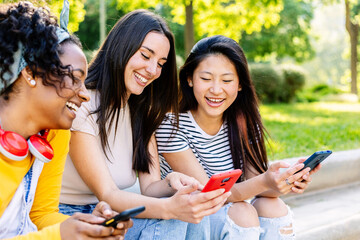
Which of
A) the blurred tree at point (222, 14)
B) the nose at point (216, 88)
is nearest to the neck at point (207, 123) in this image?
the nose at point (216, 88)

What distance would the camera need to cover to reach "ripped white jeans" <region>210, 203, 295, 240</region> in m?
2.44

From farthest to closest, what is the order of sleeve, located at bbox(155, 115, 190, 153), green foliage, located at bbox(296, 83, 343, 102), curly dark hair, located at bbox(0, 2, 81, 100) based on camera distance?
green foliage, located at bbox(296, 83, 343, 102) → sleeve, located at bbox(155, 115, 190, 153) → curly dark hair, located at bbox(0, 2, 81, 100)

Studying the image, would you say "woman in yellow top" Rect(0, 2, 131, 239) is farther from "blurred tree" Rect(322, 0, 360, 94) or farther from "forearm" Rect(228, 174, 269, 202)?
"blurred tree" Rect(322, 0, 360, 94)

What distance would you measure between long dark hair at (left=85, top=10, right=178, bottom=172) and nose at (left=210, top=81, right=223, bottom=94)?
0.27 m

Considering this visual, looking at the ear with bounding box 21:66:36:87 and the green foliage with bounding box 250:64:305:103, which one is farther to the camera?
the green foliage with bounding box 250:64:305:103

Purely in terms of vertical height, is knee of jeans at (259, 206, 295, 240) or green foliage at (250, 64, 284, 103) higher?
knee of jeans at (259, 206, 295, 240)

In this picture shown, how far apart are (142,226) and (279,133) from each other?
17.6 feet

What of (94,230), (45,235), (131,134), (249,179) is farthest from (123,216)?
(249,179)

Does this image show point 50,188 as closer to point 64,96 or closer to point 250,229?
point 64,96

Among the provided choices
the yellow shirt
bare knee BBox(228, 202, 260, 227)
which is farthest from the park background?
bare knee BBox(228, 202, 260, 227)

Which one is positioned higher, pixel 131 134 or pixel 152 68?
pixel 152 68

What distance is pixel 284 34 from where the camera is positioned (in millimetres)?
21406

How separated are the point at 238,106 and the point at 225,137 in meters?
0.26

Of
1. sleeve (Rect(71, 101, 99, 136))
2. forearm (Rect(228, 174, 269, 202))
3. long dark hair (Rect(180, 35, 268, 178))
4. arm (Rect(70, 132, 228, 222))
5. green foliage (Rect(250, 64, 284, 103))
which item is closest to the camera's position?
arm (Rect(70, 132, 228, 222))
